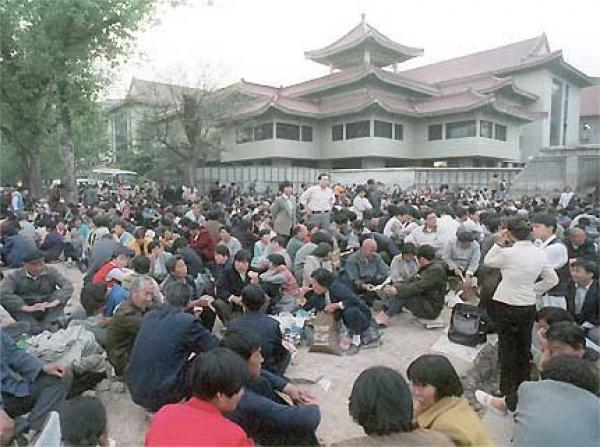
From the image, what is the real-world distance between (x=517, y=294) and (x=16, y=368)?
3562 millimetres

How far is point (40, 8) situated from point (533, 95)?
90.6 feet

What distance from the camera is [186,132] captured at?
2388 centimetres

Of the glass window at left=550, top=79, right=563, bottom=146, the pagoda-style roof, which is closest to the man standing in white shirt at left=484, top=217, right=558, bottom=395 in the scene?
the pagoda-style roof

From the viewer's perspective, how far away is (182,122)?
77.1 ft

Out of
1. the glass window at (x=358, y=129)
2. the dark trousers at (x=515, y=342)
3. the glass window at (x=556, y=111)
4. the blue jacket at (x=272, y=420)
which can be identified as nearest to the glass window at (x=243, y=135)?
the glass window at (x=358, y=129)

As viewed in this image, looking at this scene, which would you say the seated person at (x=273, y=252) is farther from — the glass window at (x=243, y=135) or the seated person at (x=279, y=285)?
the glass window at (x=243, y=135)

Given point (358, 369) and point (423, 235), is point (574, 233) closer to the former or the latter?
point (423, 235)

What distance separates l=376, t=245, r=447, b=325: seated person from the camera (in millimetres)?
5789

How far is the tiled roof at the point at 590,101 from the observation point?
120 feet

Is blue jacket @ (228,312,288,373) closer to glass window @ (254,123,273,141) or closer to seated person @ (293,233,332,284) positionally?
seated person @ (293,233,332,284)

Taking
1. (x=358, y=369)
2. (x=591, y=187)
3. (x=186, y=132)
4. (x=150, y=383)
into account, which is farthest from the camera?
(x=186, y=132)

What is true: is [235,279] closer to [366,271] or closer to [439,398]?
[366,271]

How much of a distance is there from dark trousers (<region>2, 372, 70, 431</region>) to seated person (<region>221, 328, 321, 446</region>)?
1.24m

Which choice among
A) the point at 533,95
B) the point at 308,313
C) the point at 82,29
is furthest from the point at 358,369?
the point at 533,95
